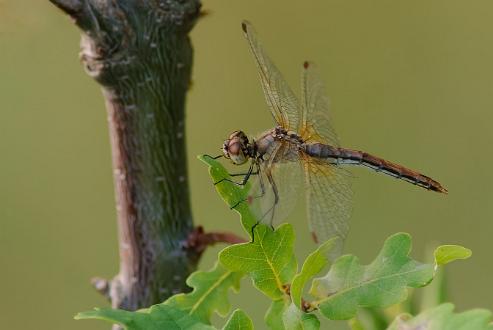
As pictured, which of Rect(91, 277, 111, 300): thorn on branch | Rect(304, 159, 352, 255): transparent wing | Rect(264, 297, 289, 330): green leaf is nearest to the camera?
Rect(264, 297, 289, 330): green leaf

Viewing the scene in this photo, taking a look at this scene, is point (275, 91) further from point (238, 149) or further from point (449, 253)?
point (449, 253)

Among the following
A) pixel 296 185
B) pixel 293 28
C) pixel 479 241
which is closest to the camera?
pixel 296 185

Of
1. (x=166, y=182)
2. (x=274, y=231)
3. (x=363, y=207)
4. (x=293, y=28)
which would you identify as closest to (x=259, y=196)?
(x=166, y=182)

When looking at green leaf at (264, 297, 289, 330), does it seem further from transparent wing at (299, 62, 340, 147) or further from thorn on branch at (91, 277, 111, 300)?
transparent wing at (299, 62, 340, 147)

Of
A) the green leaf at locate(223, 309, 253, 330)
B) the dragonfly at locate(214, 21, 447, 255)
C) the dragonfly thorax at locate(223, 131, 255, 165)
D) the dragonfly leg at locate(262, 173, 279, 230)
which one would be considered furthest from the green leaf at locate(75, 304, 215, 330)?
the dragonfly thorax at locate(223, 131, 255, 165)

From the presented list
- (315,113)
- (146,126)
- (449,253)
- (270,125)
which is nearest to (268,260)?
(449,253)

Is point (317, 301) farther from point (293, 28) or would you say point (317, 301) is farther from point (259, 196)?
point (293, 28)
